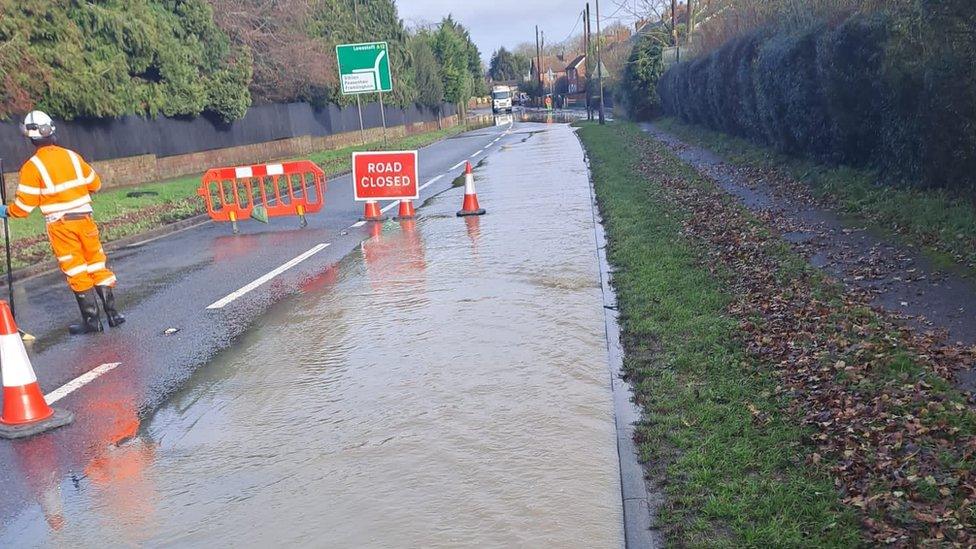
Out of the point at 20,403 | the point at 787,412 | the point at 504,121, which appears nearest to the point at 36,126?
the point at 20,403

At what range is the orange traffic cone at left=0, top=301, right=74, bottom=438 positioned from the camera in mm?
5461

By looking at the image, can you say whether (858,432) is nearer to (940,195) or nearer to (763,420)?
(763,420)

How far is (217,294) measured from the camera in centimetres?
932

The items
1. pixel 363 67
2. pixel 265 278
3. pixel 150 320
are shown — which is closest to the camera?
pixel 150 320

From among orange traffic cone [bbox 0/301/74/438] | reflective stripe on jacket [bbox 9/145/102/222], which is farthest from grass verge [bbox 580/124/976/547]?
reflective stripe on jacket [bbox 9/145/102/222]

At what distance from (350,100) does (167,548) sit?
134ft

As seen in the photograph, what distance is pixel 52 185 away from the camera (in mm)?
7461

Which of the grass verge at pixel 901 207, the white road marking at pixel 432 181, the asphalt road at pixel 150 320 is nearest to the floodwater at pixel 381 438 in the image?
the asphalt road at pixel 150 320

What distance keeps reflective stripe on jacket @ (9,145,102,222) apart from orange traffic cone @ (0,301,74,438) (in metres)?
2.19

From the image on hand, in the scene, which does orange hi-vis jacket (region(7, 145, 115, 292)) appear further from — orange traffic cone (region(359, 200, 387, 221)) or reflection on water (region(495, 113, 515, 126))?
reflection on water (region(495, 113, 515, 126))

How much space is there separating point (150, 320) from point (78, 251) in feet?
3.21

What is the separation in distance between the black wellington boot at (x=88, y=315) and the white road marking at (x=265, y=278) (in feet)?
3.66

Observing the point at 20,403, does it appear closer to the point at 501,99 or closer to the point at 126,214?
the point at 126,214

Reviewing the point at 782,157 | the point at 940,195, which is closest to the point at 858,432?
the point at 940,195
